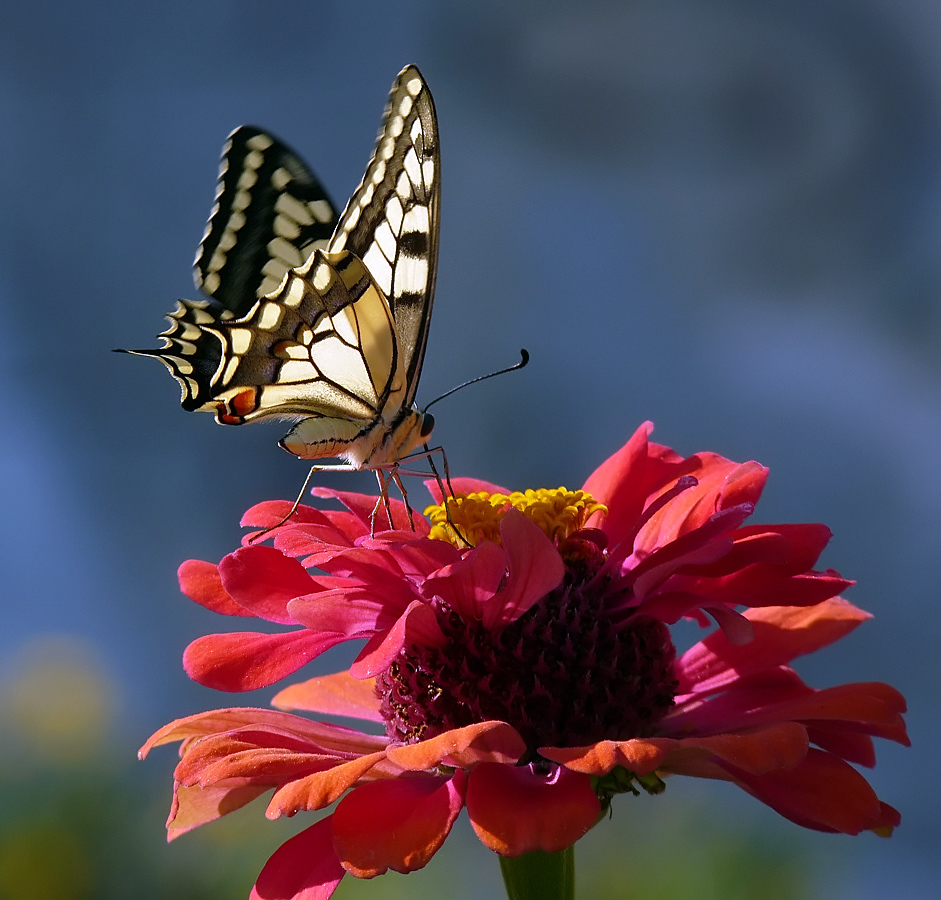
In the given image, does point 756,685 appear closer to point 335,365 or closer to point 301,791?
point 301,791

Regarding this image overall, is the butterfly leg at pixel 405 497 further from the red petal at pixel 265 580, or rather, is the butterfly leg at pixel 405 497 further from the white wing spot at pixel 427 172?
the white wing spot at pixel 427 172

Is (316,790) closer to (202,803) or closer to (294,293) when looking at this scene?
(202,803)

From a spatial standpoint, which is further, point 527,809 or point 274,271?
point 274,271

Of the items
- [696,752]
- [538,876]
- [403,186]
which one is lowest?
[538,876]

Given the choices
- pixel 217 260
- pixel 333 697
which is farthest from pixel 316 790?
pixel 217 260

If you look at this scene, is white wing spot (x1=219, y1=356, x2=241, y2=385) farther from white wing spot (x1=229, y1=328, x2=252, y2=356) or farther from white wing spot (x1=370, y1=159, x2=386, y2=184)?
white wing spot (x1=370, y1=159, x2=386, y2=184)

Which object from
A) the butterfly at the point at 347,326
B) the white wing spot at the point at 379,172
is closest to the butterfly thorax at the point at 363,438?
the butterfly at the point at 347,326

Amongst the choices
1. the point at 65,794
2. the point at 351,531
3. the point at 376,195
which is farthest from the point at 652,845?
the point at 376,195
